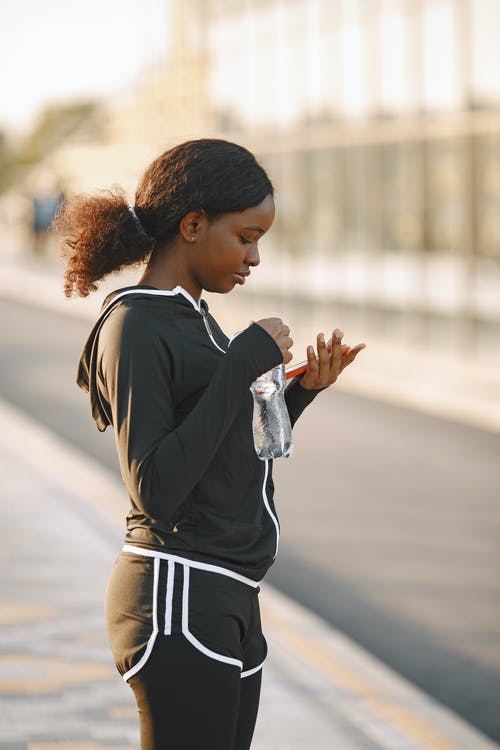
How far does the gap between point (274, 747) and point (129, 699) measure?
0.67 metres

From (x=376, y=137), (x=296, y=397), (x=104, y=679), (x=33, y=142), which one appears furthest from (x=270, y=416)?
(x=33, y=142)

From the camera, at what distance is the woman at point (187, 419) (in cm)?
224

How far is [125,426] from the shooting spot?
2240mm

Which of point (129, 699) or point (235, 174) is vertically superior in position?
point (235, 174)

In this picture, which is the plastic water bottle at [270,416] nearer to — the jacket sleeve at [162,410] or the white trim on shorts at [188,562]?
the jacket sleeve at [162,410]

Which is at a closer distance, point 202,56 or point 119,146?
point 202,56

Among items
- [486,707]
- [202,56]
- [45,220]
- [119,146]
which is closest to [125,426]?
[486,707]

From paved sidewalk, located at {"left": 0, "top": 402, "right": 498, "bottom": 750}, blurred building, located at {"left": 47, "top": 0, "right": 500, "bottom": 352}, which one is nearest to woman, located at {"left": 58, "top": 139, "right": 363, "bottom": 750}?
paved sidewalk, located at {"left": 0, "top": 402, "right": 498, "bottom": 750}

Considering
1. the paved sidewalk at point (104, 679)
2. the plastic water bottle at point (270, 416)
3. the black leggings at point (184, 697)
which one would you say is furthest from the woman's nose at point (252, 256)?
the paved sidewalk at point (104, 679)

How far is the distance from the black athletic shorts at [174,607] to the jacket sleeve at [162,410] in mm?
160

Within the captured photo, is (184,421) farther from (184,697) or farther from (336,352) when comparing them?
(184,697)

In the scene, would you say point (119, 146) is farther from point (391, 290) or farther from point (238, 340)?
point (238, 340)

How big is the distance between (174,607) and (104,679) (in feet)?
8.75

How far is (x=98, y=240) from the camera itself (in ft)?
8.21
